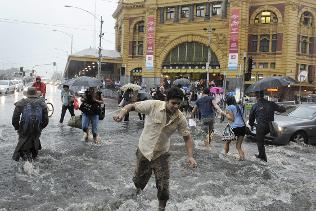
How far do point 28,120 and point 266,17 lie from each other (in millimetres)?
44541

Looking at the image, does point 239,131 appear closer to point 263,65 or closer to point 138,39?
point 263,65

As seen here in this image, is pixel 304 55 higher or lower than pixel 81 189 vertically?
higher

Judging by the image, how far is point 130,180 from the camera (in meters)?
8.62

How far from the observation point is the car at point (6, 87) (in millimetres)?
42263

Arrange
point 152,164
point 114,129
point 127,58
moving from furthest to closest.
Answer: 1. point 127,58
2. point 114,129
3. point 152,164

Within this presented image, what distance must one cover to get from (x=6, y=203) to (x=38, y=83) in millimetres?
11194

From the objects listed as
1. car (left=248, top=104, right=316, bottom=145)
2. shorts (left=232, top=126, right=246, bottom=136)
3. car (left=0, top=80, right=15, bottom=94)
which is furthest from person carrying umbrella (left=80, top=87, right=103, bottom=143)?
car (left=0, top=80, right=15, bottom=94)

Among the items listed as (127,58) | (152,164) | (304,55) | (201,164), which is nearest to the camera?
(152,164)

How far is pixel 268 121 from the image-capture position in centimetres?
1105

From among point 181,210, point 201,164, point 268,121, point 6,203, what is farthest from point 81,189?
point 268,121

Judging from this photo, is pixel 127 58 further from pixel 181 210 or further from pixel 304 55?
pixel 181 210

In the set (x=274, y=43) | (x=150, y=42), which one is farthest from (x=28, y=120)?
(x=150, y=42)

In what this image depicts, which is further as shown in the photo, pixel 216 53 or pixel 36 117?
pixel 216 53

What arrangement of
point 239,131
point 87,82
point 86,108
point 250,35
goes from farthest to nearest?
point 250,35 < point 87,82 < point 86,108 < point 239,131
